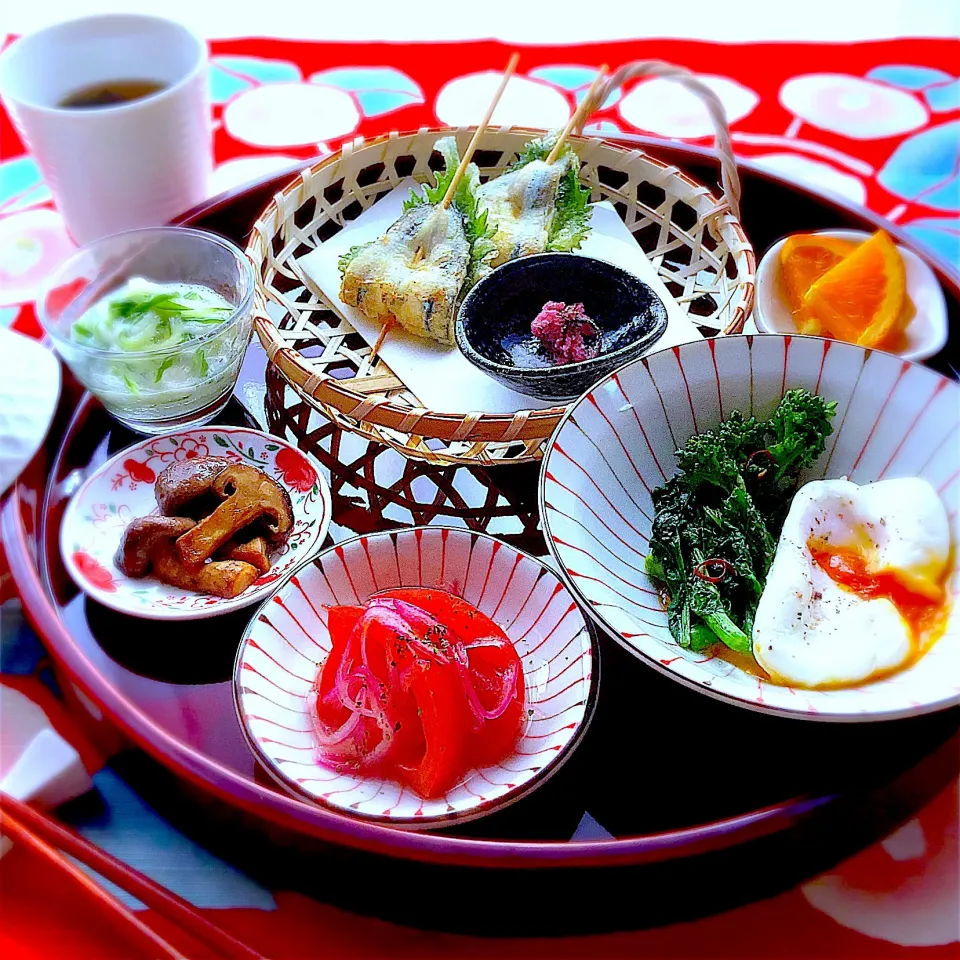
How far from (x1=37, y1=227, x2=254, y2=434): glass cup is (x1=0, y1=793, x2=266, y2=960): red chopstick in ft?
2.12

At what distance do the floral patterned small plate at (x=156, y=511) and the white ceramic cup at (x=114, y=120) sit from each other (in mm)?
763

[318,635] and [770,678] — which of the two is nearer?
[770,678]

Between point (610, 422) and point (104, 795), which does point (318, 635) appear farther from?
point (610, 422)

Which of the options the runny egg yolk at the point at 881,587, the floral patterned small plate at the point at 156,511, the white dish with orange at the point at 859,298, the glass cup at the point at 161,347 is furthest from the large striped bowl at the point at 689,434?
the glass cup at the point at 161,347

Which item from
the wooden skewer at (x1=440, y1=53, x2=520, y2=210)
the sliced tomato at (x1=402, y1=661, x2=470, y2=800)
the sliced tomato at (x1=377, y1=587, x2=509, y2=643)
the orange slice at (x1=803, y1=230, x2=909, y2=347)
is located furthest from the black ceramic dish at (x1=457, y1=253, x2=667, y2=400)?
the sliced tomato at (x1=402, y1=661, x2=470, y2=800)

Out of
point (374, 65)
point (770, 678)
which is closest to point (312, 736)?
point (770, 678)

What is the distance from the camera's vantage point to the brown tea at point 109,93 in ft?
6.80

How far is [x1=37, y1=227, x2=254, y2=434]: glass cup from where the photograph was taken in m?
1.53

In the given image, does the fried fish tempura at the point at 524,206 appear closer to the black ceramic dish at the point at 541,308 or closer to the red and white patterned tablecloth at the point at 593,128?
the black ceramic dish at the point at 541,308

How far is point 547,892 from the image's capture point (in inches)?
43.8

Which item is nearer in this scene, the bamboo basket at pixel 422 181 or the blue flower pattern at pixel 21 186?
the bamboo basket at pixel 422 181

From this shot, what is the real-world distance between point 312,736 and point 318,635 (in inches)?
5.9

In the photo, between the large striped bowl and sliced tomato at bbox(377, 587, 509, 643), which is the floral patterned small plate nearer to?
sliced tomato at bbox(377, 587, 509, 643)

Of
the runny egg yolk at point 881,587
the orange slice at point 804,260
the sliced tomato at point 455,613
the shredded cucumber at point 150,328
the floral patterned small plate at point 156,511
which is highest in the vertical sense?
the orange slice at point 804,260
